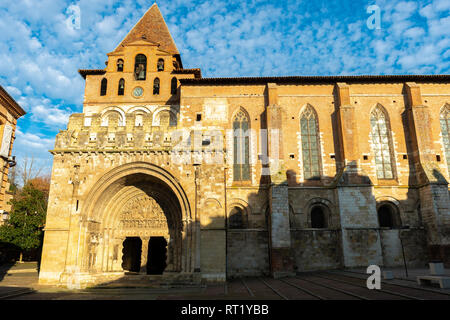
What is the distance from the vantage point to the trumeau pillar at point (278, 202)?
18250 millimetres

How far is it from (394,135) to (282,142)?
8737mm

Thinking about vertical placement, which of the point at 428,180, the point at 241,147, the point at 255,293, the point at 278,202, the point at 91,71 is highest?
the point at 91,71

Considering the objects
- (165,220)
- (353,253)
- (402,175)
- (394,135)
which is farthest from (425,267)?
(165,220)

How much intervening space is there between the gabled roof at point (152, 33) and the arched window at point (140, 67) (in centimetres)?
206

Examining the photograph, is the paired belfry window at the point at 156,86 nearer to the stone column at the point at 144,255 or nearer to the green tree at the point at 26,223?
the green tree at the point at 26,223

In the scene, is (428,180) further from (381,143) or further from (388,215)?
(381,143)

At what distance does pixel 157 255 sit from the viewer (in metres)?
21.1

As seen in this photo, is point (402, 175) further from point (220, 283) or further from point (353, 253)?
point (220, 283)

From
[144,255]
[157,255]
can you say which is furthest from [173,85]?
[144,255]

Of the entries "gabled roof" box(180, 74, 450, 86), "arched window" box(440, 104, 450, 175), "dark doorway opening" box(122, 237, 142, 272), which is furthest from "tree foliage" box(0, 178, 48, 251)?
"arched window" box(440, 104, 450, 175)

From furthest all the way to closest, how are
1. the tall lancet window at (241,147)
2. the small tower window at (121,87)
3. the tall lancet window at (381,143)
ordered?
the small tower window at (121,87) < the tall lancet window at (381,143) < the tall lancet window at (241,147)

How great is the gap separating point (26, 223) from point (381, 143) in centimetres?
2892

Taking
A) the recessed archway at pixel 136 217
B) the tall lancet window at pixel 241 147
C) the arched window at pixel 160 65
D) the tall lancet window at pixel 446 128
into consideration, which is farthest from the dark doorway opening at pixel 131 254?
the tall lancet window at pixel 446 128

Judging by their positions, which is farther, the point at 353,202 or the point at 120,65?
the point at 120,65
